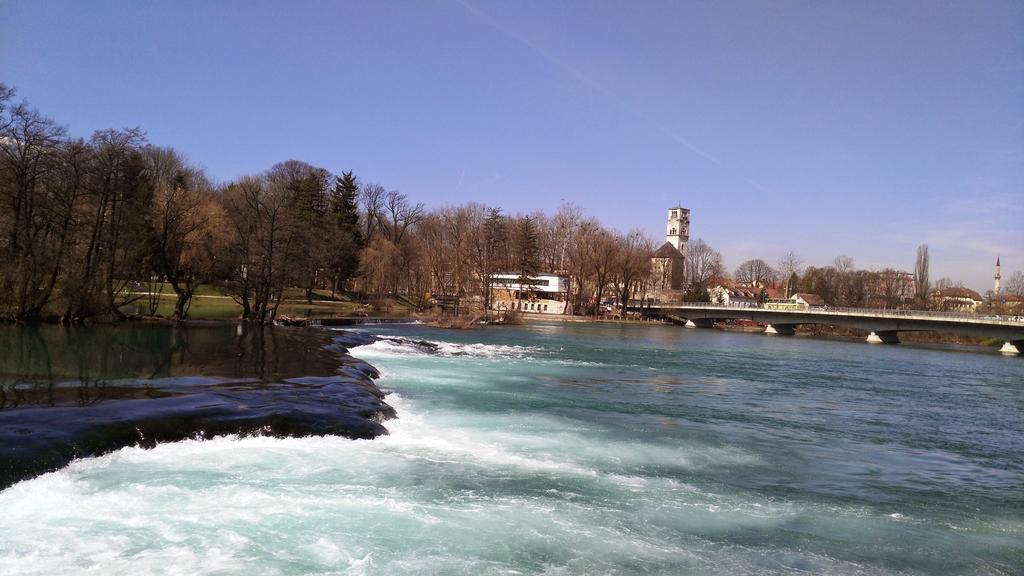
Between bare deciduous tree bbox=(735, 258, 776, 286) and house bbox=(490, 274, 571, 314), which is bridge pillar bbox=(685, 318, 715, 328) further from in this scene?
bare deciduous tree bbox=(735, 258, 776, 286)

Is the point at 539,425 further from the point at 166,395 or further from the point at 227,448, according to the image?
the point at 166,395

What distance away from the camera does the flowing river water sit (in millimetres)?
8758

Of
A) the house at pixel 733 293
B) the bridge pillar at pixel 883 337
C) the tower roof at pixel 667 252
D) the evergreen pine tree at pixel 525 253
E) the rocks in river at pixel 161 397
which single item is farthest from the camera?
the house at pixel 733 293

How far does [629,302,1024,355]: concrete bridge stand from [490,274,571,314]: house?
13226 mm

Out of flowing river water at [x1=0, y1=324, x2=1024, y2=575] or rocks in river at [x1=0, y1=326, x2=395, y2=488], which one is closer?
flowing river water at [x1=0, y1=324, x2=1024, y2=575]

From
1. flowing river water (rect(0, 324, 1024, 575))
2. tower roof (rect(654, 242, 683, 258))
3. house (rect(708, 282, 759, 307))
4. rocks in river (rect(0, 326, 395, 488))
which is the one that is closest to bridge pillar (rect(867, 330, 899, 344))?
flowing river water (rect(0, 324, 1024, 575))

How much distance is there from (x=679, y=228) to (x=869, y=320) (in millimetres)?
99127

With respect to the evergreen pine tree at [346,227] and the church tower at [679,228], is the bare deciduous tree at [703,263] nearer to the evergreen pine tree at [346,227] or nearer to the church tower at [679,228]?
the church tower at [679,228]

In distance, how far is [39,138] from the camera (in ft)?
111

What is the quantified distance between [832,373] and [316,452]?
1386 inches

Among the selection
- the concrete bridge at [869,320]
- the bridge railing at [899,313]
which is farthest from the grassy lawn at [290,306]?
the bridge railing at [899,313]

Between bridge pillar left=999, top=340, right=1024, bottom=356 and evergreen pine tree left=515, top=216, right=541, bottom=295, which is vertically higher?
evergreen pine tree left=515, top=216, right=541, bottom=295

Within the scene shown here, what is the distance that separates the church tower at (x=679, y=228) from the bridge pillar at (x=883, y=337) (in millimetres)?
92020

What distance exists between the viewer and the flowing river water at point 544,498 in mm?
8758
